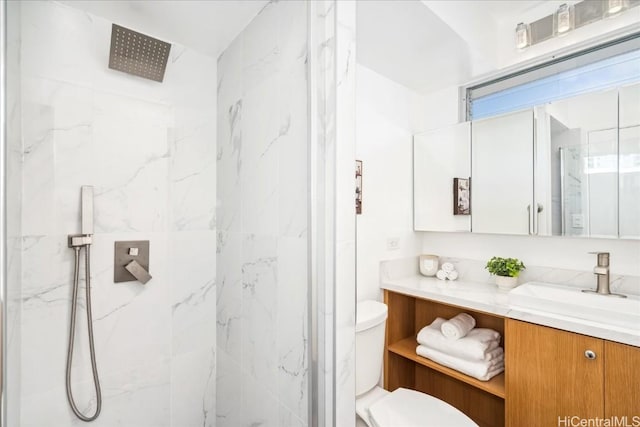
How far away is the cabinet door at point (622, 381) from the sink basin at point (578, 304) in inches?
4.0

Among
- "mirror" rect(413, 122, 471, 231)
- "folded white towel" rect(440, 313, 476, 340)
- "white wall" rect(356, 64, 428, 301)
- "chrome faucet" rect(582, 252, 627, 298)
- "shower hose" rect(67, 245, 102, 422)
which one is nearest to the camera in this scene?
"shower hose" rect(67, 245, 102, 422)

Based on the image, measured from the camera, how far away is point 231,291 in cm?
136

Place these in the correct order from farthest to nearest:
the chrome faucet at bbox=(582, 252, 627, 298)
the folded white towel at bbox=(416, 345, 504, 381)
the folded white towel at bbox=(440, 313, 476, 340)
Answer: the folded white towel at bbox=(440, 313, 476, 340) → the folded white towel at bbox=(416, 345, 504, 381) → the chrome faucet at bbox=(582, 252, 627, 298)

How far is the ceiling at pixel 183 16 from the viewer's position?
1.15 m

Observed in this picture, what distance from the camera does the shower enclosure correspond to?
34.7 inches

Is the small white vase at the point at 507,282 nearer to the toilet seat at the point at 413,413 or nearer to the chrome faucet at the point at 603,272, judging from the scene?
the chrome faucet at the point at 603,272

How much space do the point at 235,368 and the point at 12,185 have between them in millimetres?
1063

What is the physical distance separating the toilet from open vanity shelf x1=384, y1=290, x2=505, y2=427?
26 centimetres

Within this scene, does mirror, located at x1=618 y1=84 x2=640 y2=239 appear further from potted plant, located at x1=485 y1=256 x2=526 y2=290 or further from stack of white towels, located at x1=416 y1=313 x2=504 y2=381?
stack of white towels, located at x1=416 y1=313 x2=504 y2=381

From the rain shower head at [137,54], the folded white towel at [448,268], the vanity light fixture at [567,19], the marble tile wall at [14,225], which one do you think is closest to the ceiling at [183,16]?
the rain shower head at [137,54]

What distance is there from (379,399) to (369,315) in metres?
0.43

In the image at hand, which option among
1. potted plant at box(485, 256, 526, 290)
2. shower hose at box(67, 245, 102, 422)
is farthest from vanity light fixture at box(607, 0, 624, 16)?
shower hose at box(67, 245, 102, 422)

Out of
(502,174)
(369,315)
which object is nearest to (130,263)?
(369,315)

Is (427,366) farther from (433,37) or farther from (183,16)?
(183,16)
